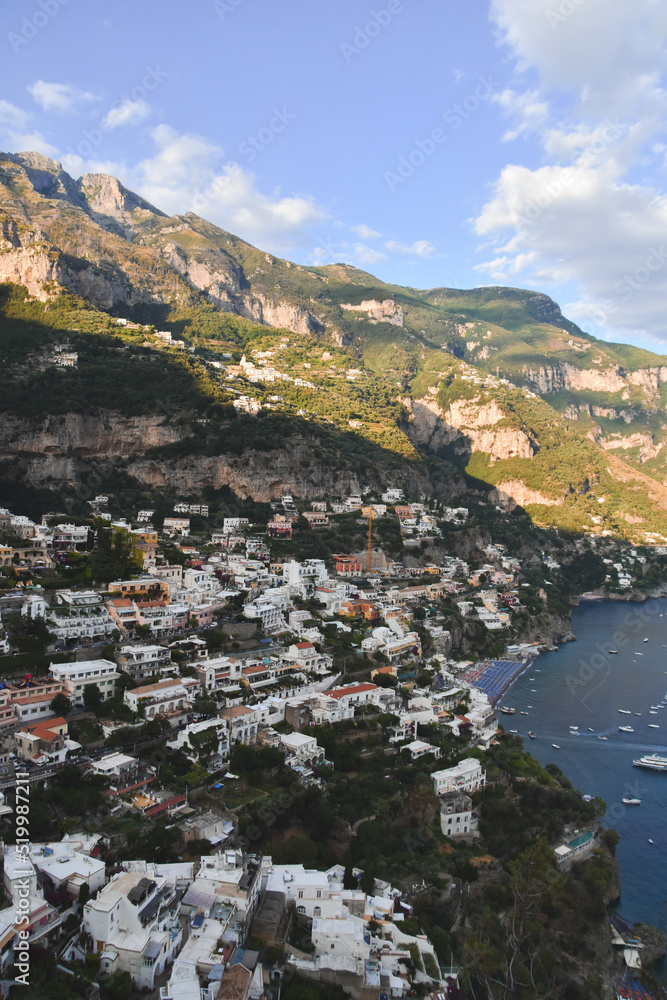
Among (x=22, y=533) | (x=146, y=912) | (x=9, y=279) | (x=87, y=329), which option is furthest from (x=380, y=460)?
(x=146, y=912)

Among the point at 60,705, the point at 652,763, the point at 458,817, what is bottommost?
the point at 652,763

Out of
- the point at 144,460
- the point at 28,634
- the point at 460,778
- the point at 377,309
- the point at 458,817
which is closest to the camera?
the point at 458,817

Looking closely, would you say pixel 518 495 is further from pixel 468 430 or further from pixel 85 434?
pixel 85 434

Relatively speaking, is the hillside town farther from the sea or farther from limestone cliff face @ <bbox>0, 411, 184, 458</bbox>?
limestone cliff face @ <bbox>0, 411, 184, 458</bbox>

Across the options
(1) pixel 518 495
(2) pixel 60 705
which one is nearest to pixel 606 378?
(1) pixel 518 495

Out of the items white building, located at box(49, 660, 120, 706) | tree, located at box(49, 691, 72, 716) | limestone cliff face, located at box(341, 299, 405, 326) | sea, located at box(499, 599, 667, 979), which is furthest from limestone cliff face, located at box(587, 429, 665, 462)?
tree, located at box(49, 691, 72, 716)

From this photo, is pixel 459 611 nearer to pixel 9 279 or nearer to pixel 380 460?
pixel 380 460
